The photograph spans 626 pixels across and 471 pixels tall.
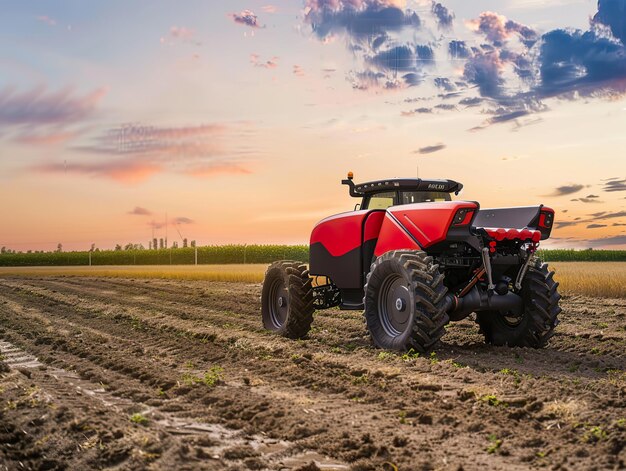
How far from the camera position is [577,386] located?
677 centimetres

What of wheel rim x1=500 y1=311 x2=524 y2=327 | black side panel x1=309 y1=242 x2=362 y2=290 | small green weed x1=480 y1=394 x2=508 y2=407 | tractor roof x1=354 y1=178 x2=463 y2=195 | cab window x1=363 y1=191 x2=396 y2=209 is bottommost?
small green weed x1=480 y1=394 x2=508 y2=407

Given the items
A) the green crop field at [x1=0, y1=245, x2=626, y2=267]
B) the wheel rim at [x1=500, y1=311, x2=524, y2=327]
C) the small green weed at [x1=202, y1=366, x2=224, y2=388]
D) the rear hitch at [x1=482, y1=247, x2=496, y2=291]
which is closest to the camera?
the small green weed at [x1=202, y1=366, x2=224, y2=388]

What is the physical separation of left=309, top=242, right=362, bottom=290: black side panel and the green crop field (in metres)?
41.9

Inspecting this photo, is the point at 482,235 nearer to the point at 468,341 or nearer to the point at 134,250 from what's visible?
the point at 468,341

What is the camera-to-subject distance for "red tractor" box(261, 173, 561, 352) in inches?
322

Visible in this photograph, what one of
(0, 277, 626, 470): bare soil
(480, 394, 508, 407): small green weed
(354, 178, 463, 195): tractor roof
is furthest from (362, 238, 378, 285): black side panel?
(480, 394, 508, 407): small green weed

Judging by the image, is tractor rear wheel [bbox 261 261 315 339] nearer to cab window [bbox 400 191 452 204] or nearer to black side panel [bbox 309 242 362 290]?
black side panel [bbox 309 242 362 290]

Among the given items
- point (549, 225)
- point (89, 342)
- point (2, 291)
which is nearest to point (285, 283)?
point (89, 342)

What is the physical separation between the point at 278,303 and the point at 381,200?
7.67ft

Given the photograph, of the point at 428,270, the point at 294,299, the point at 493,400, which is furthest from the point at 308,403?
the point at 294,299

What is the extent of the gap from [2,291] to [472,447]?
20.2 m

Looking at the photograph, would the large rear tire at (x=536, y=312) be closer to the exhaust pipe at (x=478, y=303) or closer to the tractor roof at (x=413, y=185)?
the exhaust pipe at (x=478, y=303)

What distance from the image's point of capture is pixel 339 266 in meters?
10.4

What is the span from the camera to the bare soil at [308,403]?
493cm
